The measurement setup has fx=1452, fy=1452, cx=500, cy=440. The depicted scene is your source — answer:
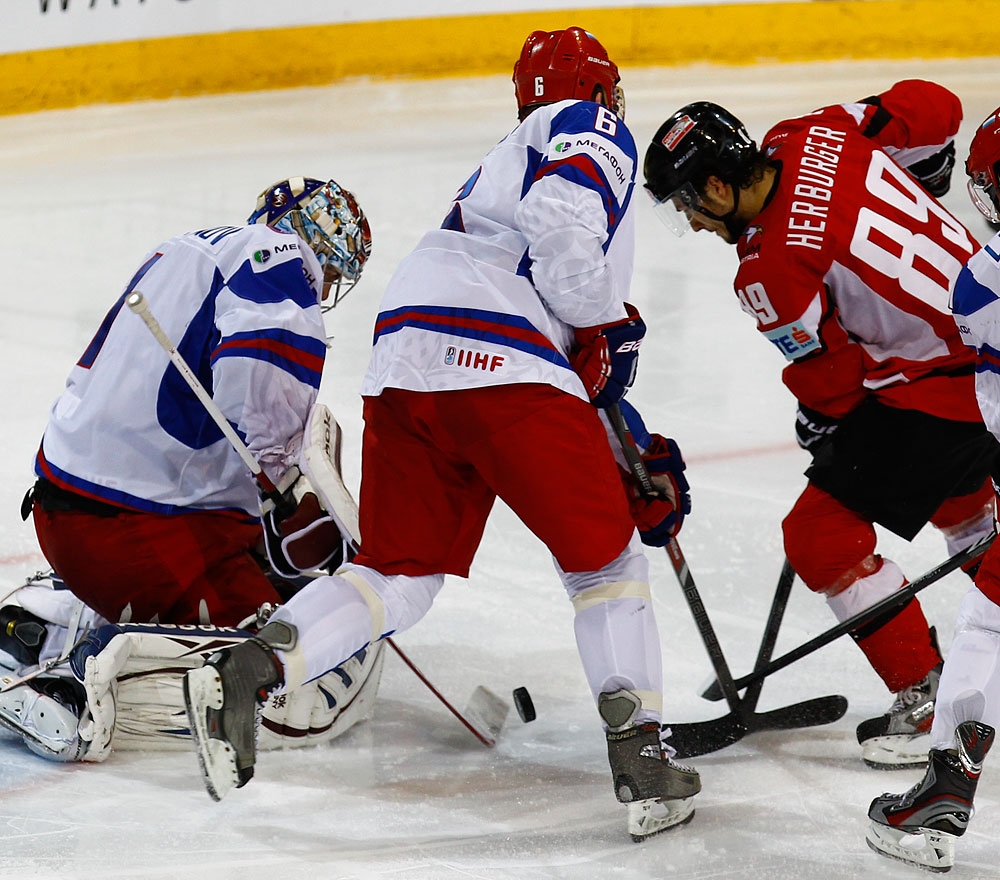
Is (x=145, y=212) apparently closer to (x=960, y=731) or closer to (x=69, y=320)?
(x=69, y=320)

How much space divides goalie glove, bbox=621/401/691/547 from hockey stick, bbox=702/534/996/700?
13.0 inches

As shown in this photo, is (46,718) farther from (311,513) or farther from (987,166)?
(987,166)

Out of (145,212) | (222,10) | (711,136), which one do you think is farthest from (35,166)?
(711,136)

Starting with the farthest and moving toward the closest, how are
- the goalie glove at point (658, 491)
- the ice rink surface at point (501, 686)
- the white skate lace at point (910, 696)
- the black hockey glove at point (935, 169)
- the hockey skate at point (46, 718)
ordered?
the black hockey glove at point (935, 169), the white skate lace at point (910, 696), the goalie glove at point (658, 491), the hockey skate at point (46, 718), the ice rink surface at point (501, 686)

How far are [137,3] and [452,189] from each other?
246 cm

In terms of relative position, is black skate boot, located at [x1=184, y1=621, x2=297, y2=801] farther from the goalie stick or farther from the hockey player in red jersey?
the hockey player in red jersey

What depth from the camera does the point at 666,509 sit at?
2.43 m

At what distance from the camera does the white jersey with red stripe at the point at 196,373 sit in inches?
97.3

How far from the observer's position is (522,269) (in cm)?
220

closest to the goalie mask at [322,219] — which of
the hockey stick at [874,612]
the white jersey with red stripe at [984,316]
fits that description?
the hockey stick at [874,612]

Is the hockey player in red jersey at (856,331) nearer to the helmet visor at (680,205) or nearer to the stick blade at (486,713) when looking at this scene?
the helmet visor at (680,205)

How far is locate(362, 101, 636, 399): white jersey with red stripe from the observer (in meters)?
2.12

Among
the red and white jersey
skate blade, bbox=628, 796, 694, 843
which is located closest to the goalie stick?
skate blade, bbox=628, 796, 694, 843

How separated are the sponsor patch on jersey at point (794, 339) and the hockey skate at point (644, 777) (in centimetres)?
72
